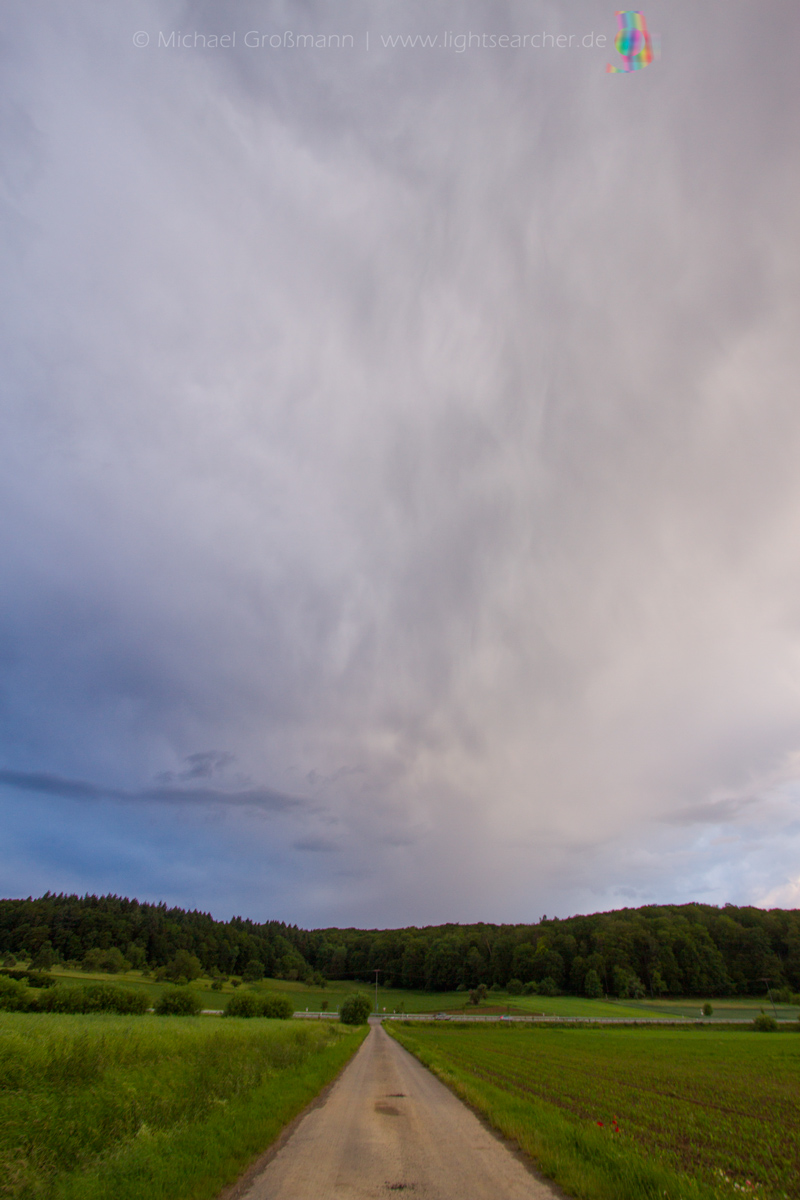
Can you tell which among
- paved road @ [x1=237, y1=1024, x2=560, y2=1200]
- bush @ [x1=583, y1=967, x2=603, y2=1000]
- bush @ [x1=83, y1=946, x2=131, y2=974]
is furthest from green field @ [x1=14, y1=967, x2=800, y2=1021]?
paved road @ [x1=237, y1=1024, x2=560, y2=1200]

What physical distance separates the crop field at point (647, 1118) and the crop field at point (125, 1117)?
24.4ft

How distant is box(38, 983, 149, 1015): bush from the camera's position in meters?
48.6

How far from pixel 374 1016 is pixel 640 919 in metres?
90.5

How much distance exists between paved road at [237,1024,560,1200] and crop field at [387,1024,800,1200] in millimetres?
1009

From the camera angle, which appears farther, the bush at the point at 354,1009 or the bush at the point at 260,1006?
the bush at the point at 354,1009

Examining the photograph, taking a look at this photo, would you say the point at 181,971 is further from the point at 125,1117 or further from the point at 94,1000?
the point at 125,1117

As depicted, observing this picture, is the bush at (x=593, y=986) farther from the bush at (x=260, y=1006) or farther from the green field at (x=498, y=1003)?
the bush at (x=260, y=1006)

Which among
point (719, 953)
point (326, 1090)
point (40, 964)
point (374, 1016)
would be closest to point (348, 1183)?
point (326, 1090)

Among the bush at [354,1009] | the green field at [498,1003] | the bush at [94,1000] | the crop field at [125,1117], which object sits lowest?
the green field at [498,1003]

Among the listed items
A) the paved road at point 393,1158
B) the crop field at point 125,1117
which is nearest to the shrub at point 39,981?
the paved road at point 393,1158

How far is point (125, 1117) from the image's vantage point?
44.4 feet

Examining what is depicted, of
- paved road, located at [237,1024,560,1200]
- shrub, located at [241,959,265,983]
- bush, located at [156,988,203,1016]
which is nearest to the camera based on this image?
paved road, located at [237,1024,560,1200]

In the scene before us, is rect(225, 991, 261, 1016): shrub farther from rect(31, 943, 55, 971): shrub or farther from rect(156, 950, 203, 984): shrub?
rect(31, 943, 55, 971): shrub

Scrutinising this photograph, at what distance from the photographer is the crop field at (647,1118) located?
39.4 feet
